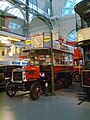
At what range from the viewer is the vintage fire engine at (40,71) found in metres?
9.29

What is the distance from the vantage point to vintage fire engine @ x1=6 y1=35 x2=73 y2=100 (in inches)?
366

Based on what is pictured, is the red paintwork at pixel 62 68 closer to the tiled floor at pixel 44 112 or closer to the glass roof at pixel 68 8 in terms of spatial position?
the tiled floor at pixel 44 112

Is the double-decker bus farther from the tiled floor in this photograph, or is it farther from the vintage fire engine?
the vintage fire engine

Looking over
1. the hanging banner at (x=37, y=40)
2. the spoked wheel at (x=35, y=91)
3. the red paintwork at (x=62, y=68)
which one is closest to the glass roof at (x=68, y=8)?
the red paintwork at (x=62, y=68)

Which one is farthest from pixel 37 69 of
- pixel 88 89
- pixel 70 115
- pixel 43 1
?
pixel 43 1

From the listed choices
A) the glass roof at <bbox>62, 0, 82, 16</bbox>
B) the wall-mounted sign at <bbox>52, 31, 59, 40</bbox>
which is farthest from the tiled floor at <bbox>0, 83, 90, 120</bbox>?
the glass roof at <bbox>62, 0, 82, 16</bbox>

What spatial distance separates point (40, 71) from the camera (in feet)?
34.5

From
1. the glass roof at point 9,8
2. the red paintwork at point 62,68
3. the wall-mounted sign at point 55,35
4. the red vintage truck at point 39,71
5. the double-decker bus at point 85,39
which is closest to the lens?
the double-decker bus at point 85,39

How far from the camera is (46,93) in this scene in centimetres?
991

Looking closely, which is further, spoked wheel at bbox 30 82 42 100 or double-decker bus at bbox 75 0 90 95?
double-decker bus at bbox 75 0 90 95

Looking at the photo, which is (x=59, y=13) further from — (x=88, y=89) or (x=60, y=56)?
(x=88, y=89)

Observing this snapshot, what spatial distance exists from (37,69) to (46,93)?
1250 mm

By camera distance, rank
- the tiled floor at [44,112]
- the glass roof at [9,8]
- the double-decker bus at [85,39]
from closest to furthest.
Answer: the tiled floor at [44,112], the double-decker bus at [85,39], the glass roof at [9,8]

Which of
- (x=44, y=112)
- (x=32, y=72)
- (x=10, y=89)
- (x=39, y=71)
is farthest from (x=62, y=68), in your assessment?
(x=44, y=112)
